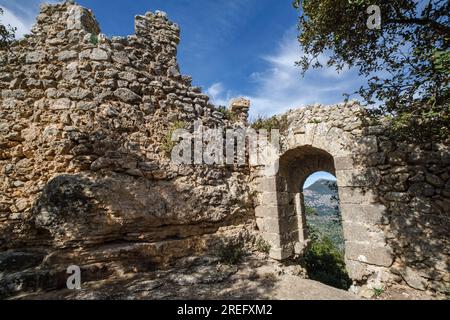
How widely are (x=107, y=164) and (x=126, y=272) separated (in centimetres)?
183

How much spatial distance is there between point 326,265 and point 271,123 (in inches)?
354

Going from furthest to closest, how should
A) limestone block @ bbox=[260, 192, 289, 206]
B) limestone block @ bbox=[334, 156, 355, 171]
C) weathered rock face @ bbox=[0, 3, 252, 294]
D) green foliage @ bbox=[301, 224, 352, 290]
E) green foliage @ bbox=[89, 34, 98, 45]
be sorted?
1. green foliage @ bbox=[301, 224, 352, 290]
2. limestone block @ bbox=[260, 192, 289, 206]
3. limestone block @ bbox=[334, 156, 355, 171]
4. green foliage @ bbox=[89, 34, 98, 45]
5. weathered rock face @ bbox=[0, 3, 252, 294]

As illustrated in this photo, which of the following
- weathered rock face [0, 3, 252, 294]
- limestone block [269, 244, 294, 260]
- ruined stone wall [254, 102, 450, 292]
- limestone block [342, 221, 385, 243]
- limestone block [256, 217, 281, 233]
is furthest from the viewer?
limestone block [256, 217, 281, 233]

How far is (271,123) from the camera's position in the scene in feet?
21.0

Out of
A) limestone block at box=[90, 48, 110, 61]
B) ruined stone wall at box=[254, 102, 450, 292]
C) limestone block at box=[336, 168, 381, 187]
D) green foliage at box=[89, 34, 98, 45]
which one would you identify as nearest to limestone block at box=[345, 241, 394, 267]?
ruined stone wall at box=[254, 102, 450, 292]

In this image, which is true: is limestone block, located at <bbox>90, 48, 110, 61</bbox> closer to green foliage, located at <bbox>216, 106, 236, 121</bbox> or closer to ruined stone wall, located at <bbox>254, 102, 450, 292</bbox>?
green foliage, located at <bbox>216, 106, 236, 121</bbox>

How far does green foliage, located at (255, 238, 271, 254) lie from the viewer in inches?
221

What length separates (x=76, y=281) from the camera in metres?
3.38

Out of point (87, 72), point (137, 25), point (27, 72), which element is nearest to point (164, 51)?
point (137, 25)

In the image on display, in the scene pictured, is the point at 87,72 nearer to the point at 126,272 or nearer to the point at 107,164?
the point at 107,164

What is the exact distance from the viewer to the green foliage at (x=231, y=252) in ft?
15.9

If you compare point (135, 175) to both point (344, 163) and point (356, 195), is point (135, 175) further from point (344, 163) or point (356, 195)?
point (356, 195)

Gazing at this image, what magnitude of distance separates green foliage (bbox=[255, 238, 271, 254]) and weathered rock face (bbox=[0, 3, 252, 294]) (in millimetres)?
904

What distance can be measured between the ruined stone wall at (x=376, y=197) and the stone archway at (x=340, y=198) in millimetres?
18
